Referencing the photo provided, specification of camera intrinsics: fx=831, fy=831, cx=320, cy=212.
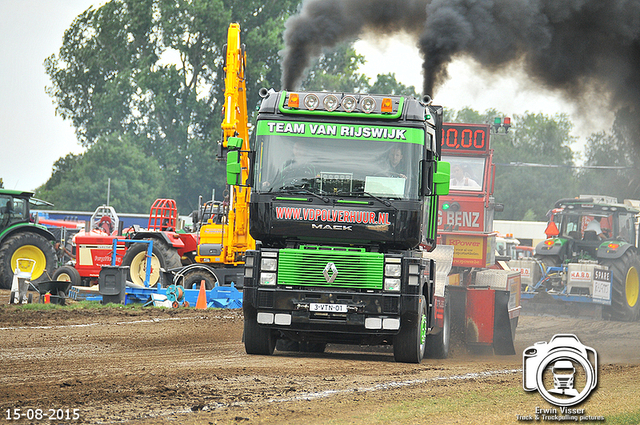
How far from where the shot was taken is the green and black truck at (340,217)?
10.1 metres

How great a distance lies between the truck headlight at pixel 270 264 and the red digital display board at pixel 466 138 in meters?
6.81

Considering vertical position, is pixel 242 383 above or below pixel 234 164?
below

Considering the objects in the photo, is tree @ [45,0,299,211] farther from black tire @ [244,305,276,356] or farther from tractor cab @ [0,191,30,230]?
A: black tire @ [244,305,276,356]

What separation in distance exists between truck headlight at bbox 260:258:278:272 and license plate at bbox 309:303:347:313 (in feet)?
2.20

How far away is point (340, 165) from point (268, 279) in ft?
5.47

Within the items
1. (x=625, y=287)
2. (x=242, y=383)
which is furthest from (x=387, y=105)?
(x=625, y=287)

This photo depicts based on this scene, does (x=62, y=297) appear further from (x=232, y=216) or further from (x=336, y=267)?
(x=336, y=267)

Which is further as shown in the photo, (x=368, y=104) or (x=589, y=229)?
(x=589, y=229)

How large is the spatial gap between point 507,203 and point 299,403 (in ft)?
240

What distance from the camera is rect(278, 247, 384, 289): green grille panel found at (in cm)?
1012

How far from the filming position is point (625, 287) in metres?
20.8

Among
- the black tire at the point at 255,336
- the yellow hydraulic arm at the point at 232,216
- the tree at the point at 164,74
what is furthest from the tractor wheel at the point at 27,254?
the tree at the point at 164,74

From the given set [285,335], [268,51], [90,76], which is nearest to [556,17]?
[285,335]

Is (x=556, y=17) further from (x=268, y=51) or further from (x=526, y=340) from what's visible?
(x=268, y=51)
